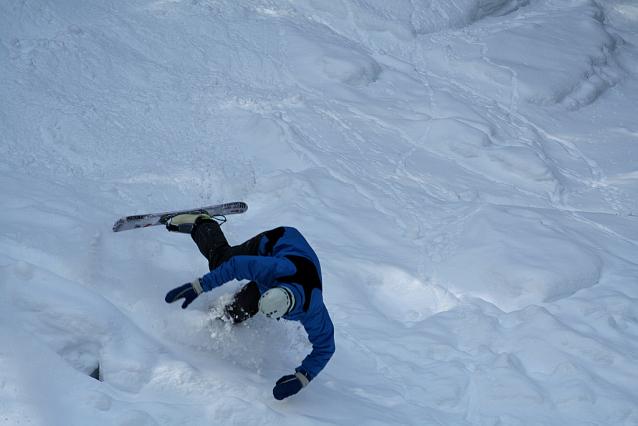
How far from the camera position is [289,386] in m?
2.75

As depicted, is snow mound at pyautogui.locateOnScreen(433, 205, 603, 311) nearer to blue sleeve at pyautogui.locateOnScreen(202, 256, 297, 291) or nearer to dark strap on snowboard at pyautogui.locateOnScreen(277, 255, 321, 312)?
dark strap on snowboard at pyautogui.locateOnScreen(277, 255, 321, 312)

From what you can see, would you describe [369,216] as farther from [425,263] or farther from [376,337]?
[376,337]

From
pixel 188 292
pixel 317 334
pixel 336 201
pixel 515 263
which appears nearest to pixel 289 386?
pixel 317 334

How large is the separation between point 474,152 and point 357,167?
1742 mm

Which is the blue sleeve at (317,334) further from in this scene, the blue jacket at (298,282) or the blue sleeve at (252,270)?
the blue sleeve at (252,270)

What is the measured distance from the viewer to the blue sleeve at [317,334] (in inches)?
111

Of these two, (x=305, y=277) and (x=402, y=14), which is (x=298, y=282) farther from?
(x=402, y=14)

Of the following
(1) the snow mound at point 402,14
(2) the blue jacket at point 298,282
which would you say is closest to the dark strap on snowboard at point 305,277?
(2) the blue jacket at point 298,282

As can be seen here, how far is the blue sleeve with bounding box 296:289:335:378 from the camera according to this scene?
283 centimetres

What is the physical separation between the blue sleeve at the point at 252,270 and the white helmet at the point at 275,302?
0.28 m

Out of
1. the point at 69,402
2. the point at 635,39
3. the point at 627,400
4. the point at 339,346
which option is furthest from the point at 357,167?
the point at 635,39

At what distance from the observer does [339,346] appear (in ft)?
12.5

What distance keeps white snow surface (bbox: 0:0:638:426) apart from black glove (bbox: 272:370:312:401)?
0.38 ft

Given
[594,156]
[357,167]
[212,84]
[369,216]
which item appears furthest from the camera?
[594,156]
